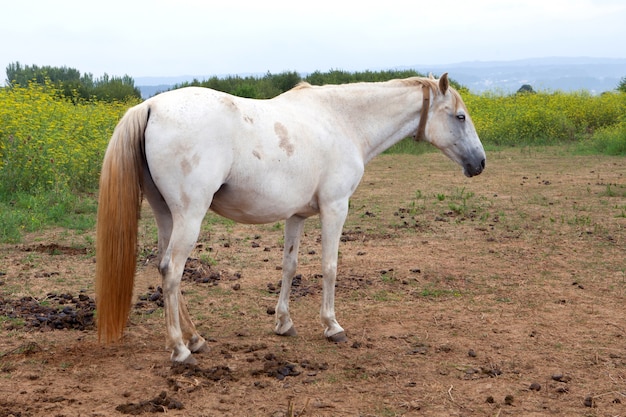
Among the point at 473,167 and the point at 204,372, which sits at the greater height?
the point at 473,167

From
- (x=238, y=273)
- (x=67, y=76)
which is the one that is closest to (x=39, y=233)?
(x=238, y=273)

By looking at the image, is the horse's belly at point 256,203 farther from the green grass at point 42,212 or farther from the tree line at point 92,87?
the tree line at point 92,87

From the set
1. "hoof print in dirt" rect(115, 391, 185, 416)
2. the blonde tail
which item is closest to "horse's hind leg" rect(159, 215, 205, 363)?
the blonde tail

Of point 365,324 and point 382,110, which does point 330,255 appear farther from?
point 382,110

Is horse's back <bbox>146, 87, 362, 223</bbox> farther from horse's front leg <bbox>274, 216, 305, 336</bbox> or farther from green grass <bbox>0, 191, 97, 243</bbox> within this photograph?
green grass <bbox>0, 191, 97, 243</bbox>

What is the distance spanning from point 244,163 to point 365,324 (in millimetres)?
2033

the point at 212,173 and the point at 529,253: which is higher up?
the point at 212,173

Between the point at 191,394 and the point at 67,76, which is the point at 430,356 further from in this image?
the point at 67,76

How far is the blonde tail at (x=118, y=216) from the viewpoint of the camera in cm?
430

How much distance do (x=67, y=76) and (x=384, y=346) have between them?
116ft

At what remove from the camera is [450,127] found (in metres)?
5.66

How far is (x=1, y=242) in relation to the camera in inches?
325

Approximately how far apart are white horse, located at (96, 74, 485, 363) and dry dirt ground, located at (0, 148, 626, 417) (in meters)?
0.40

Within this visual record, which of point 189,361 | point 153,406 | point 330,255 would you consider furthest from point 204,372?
point 330,255
